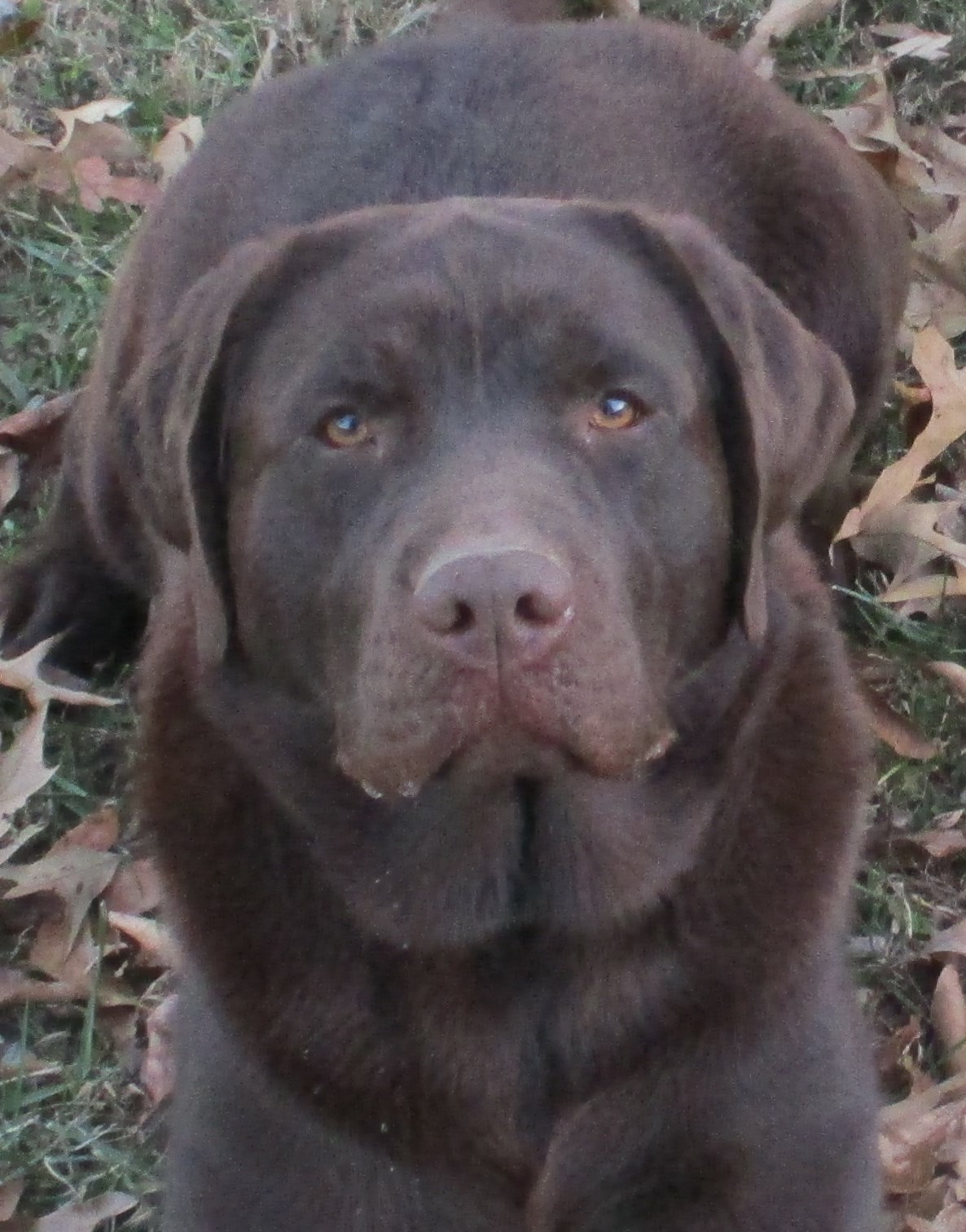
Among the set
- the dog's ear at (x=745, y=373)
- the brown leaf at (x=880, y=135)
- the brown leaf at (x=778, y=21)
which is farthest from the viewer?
the brown leaf at (x=778, y=21)

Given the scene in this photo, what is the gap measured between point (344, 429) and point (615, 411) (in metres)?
0.33

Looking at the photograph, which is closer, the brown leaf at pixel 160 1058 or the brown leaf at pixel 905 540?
the brown leaf at pixel 160 1058

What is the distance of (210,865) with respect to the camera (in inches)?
99.0

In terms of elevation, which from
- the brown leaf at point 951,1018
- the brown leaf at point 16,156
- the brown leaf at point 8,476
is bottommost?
the brown leaf at point 951,1018


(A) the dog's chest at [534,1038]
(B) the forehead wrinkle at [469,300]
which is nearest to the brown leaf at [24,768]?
(A) the dog's chest at [534,1038]

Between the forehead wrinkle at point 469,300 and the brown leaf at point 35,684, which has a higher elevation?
the forehead wrinkle at point 469,300

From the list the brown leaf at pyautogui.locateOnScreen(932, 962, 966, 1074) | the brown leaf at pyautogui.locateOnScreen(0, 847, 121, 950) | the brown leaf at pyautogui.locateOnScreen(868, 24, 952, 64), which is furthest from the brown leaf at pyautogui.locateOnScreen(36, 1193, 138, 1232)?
the brown leaf at pyautogui.locateOnScreen(868, 24, 952, 64)

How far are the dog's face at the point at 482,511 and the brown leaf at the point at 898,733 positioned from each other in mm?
1055

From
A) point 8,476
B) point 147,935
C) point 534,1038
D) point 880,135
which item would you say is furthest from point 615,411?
point 880,135

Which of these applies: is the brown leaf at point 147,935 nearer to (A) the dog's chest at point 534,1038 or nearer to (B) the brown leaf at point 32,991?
(B) the brown leaf at point 32,991

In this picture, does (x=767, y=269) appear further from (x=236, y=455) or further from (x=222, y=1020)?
(x=222, y=1020)

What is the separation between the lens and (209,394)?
234 centimetres

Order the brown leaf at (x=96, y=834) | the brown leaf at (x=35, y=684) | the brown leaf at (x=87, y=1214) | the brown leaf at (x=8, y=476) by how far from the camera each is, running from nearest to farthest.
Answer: the brown leaf at (x=87, y=1214) → the brown leaf at (x=96, y=834) → the brown leaf at (x=35, y=684) → the brown leaf at (x=8, y=476)

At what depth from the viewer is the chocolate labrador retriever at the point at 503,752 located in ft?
7.04
